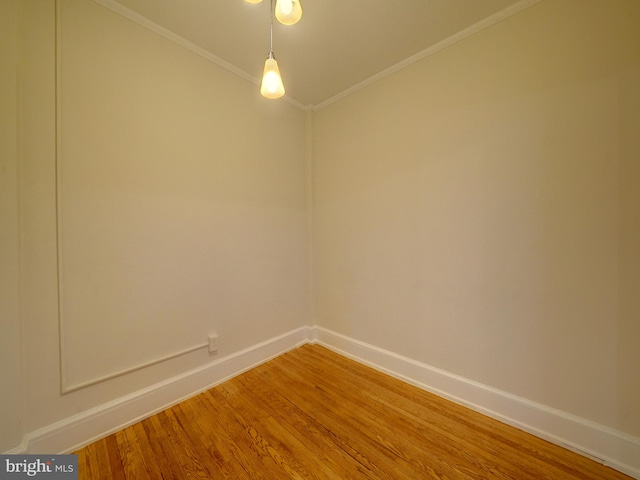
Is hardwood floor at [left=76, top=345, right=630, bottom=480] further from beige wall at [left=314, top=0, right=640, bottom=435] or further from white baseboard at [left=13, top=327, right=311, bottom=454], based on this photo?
beige wall at [left=314, top=0, right=640, bottom=435]

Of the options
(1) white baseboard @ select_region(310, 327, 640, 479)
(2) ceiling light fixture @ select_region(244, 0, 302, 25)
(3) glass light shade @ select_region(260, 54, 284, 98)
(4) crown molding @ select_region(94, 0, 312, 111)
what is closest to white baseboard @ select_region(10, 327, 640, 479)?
(1) white baseboard @ select_region(310, 327, 640, 479)

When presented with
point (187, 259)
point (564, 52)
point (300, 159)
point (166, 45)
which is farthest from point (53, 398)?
point (564, 52)

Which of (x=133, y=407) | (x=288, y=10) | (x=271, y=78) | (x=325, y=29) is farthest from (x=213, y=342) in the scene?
(x=325, y=29)

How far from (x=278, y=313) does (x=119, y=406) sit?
4.19 feet

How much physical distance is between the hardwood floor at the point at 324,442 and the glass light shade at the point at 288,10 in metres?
2.04

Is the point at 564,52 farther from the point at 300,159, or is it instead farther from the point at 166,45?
the point at 166,45

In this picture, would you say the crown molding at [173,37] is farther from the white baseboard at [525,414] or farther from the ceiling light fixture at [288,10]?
the white baseboard at [525,414]

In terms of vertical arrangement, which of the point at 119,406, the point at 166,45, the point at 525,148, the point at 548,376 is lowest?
the point at 119,406

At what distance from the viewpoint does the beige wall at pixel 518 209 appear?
4.05ft

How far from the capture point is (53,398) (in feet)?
4.23

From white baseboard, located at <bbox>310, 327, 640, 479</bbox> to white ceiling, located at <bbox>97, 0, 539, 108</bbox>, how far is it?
243 centimetres

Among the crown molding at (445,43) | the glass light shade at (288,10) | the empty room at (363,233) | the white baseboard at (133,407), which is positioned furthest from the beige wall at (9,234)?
the crown molding at (445,43)

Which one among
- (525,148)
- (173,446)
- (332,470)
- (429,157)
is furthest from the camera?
(429,157)

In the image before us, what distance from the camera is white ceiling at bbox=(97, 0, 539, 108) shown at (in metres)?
1.49
